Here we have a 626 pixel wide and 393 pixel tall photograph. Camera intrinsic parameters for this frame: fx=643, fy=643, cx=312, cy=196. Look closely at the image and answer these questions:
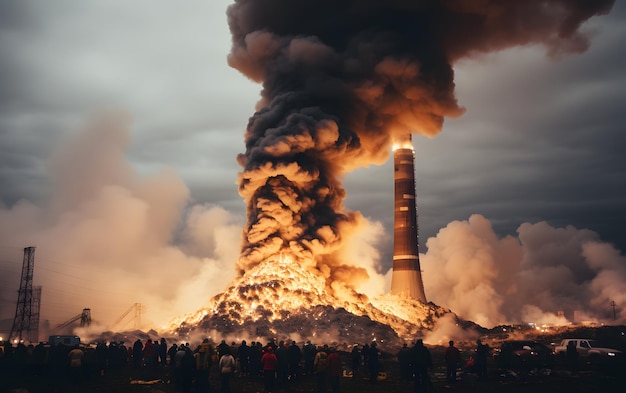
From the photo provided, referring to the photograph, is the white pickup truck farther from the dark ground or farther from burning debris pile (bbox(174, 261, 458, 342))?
burning debris pile (bbox(174, 261, 458, 342))

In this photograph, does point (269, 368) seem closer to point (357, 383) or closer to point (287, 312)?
point (357, 383)

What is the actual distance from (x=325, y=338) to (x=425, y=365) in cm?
4028

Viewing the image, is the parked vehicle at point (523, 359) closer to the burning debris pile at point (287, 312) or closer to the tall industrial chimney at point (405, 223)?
the burning debris pile at point (287, 312)

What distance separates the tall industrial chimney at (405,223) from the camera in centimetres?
10512

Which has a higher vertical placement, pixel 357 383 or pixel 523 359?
pixel 523 359

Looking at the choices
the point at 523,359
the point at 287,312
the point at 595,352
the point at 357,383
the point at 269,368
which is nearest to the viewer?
the point at 269,368

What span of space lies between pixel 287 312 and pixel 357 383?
125ft

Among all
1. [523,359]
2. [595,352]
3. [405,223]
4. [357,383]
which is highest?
[405,223]

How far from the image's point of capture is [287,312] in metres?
77.4

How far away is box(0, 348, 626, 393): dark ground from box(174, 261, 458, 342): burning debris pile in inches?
1138

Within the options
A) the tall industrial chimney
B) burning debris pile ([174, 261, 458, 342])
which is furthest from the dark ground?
the tall industrial chimney

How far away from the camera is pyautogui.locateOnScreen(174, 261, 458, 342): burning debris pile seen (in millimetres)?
73375

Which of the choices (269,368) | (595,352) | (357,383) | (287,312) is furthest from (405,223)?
(269,368)

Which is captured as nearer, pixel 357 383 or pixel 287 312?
pixel 357 383
